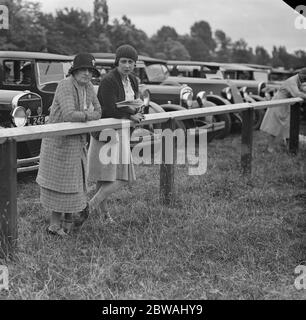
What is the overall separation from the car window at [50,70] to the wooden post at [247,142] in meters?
2.42

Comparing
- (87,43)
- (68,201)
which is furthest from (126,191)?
(87,43)

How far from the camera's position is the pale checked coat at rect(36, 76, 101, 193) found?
394 cm

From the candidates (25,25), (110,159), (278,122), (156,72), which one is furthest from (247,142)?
(25,25)

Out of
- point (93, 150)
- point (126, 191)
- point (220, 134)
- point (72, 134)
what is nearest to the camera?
point (72, 134)

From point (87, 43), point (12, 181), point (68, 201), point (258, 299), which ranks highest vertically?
point (87, 43)

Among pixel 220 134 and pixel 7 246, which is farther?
pixel 220 134

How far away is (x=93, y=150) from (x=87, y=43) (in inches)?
1422

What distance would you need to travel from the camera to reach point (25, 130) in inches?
139

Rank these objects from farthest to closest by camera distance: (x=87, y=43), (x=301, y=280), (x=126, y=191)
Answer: (x=87, y=43) < (x=126, y=191) < (x=301, y=280)

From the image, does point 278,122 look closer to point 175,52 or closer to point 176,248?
point 176,248

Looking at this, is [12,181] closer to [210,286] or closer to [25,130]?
[25,130]

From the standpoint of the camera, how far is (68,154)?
13.0 ft

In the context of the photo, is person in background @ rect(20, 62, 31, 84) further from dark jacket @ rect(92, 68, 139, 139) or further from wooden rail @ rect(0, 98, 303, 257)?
dark jacket @ rect(92, 68, 139, 139)

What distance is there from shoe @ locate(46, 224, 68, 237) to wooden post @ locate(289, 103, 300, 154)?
188 inches
